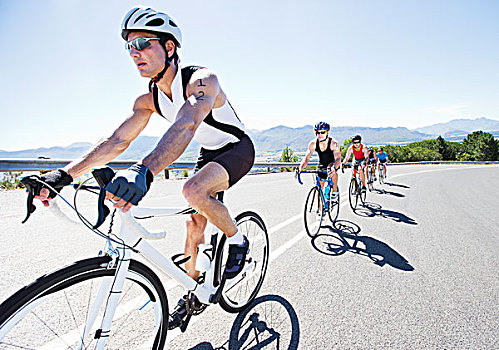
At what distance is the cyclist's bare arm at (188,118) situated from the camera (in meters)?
1.67

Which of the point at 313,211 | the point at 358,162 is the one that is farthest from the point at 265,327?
the point at 358,162

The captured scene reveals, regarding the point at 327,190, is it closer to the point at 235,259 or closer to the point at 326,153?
the point at 326,153

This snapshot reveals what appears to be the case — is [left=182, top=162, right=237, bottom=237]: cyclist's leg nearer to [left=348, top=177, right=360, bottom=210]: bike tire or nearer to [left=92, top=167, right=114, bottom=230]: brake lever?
[left=92, top=167, right=114, bottom=230]: brake lever

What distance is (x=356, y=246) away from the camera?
5.12m

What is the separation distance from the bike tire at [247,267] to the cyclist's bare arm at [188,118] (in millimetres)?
1062

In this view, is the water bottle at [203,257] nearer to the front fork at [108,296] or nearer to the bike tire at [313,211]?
the front fork at [108,296]

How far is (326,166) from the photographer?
682cm

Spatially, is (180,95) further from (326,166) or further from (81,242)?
(326,166)

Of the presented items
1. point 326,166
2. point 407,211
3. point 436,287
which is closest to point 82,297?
point 436,287

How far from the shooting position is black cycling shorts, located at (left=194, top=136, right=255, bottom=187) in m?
2.42

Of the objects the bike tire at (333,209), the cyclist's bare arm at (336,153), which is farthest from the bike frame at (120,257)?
the cyclist's bare arm at (336,153)

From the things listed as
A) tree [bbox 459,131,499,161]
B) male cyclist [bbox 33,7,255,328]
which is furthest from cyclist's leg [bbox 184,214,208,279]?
tree [bbox 459,131,499,161]

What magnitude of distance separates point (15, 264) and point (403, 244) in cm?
562

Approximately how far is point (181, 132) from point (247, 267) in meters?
1.70
